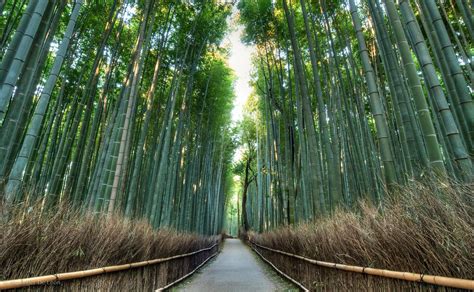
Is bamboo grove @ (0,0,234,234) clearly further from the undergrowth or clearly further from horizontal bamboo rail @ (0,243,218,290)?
horizontal bamboo rail @ (0,243,218,290)

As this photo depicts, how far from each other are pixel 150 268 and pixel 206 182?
10357 millimetres

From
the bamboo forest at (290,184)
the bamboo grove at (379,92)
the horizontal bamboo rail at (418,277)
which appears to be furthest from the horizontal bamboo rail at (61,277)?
the bamboo grove at (379,92)

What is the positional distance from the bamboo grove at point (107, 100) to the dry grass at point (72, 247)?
20 centimetres

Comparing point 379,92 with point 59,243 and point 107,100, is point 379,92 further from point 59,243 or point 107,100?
point 107,100

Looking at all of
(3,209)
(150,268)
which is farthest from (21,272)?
(150,268)

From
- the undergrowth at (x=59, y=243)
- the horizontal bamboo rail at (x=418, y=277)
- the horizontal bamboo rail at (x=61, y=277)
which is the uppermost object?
the undergrowth at (x=59, y=243)

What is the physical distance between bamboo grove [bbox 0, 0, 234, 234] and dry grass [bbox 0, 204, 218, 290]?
0.20 metres

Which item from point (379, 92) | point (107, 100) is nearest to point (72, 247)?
point (379, 92)

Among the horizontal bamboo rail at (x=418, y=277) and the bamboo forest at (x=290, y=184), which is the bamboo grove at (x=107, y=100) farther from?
the horizontal bamboo rail at (x=418, y=277)

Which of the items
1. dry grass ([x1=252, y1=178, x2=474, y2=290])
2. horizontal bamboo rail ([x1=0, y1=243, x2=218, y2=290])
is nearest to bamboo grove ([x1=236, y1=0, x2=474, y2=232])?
dry grass ([x1=252, y1=178, x2=474, y2=290])

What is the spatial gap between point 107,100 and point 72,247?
697 centimetres

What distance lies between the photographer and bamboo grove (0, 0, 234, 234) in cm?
264

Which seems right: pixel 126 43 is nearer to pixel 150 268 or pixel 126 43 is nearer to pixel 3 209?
pixel 150 268

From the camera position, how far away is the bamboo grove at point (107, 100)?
2.64 m
